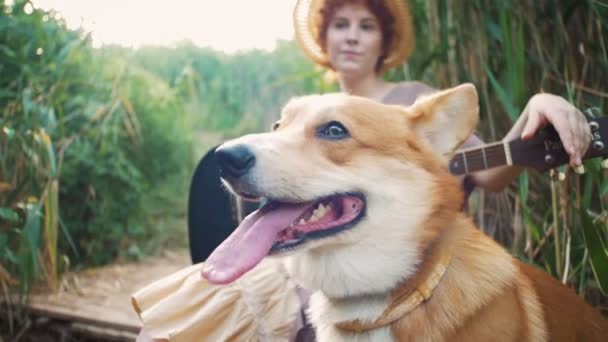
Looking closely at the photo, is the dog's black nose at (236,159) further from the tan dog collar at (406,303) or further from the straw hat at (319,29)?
the straw hat at (319,29)

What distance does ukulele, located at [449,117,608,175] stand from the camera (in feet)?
4.50

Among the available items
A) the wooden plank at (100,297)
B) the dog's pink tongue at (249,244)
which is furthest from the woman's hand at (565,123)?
the wooden plank at (100,297)

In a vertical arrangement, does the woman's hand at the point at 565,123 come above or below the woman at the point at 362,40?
below

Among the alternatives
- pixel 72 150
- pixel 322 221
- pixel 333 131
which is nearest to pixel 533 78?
pixel 333 131

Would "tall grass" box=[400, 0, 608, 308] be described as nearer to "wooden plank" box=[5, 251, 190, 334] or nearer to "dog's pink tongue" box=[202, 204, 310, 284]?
"dog's pink tongue" box=[202, 204, 310, 284]

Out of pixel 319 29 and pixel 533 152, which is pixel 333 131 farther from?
pixel 319 29

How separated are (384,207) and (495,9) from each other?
1321mm

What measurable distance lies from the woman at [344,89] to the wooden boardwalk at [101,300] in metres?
1.00

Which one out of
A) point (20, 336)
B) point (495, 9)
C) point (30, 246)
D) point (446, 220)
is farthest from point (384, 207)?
point (20, 336)

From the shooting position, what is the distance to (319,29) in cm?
228

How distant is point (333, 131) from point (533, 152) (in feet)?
1.78

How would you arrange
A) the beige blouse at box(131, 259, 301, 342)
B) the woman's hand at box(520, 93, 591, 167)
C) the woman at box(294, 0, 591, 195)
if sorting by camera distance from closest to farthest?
the woman's hand at box(520, 93, 591, 167), the beige blouse at box(131, 259, 301, 342), the woman at box(294, 0, 591, 195)

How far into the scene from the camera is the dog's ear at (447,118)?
1.38 meters

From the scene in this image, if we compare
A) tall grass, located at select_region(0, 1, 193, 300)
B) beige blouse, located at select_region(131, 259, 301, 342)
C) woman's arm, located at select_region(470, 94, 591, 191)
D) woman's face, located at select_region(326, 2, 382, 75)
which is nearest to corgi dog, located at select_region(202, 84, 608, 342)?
woman's arm, located at select_region(470, 94, 591, 191)
